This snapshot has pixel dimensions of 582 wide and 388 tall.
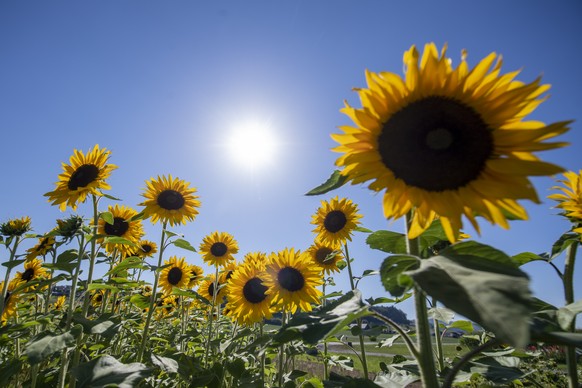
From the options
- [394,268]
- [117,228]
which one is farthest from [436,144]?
[117,228]

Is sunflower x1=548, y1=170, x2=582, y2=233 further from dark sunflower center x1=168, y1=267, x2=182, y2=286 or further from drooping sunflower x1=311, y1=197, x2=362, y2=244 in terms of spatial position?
dark sunflower center x1=168, y1=267, x2=182, y2=286

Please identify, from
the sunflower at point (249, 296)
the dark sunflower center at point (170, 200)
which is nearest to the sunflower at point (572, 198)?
the sunflower at point (249, 296)

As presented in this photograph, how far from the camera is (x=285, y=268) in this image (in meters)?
4.67

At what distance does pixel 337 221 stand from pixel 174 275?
455cm

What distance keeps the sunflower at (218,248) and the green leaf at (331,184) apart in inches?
269

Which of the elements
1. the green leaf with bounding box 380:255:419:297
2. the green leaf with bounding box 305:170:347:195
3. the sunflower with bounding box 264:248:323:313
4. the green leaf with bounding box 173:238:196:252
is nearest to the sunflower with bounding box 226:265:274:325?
the sunflower with bounding box 264:248:323:313

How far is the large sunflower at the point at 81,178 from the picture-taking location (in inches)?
166

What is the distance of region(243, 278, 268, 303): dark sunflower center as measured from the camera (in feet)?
16.3

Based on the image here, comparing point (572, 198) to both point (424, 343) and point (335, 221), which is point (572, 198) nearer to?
point (424, 343)

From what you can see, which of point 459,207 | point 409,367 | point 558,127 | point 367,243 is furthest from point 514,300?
point 409,367

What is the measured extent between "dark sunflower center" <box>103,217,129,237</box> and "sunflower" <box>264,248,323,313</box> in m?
3.26

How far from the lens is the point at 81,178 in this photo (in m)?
4.25

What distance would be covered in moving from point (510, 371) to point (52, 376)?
470cm

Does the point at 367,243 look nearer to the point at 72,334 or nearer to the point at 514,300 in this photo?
the point at 514,300
